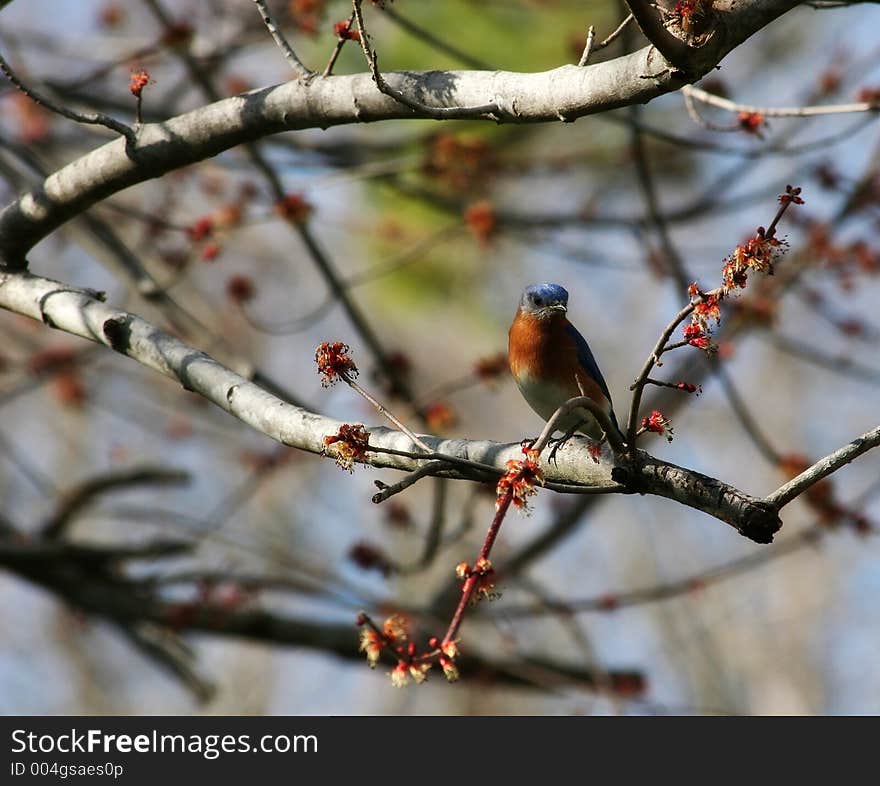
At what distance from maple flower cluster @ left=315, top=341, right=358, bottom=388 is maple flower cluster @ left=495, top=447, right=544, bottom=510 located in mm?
560

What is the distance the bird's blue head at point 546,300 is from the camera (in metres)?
3.88

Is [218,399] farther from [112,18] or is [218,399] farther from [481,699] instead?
[481,699]

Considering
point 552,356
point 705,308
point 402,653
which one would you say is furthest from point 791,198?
point 552,356

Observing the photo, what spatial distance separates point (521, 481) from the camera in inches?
76.3

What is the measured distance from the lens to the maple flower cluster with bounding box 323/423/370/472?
220 cm

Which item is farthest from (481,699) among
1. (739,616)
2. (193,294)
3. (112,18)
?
(112,18)

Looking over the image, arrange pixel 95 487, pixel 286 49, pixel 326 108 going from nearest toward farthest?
pixel 326 108
pixel 286 49
pixel 95 487

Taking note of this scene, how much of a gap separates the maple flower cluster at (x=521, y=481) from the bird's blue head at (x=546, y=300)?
1.97 metres

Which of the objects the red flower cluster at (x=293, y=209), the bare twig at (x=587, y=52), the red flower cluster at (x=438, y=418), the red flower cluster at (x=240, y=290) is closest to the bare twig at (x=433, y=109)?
the bare twig at (x=587, y=52)

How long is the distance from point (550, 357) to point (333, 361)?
166 centimetres

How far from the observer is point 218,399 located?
102 inches

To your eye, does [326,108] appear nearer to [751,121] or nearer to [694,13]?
[694,13]

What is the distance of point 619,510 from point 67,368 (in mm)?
9048

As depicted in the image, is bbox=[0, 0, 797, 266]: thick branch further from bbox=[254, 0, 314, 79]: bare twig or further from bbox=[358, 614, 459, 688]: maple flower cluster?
bbox=[358, 614, 459, 688]: maple flower cluster
